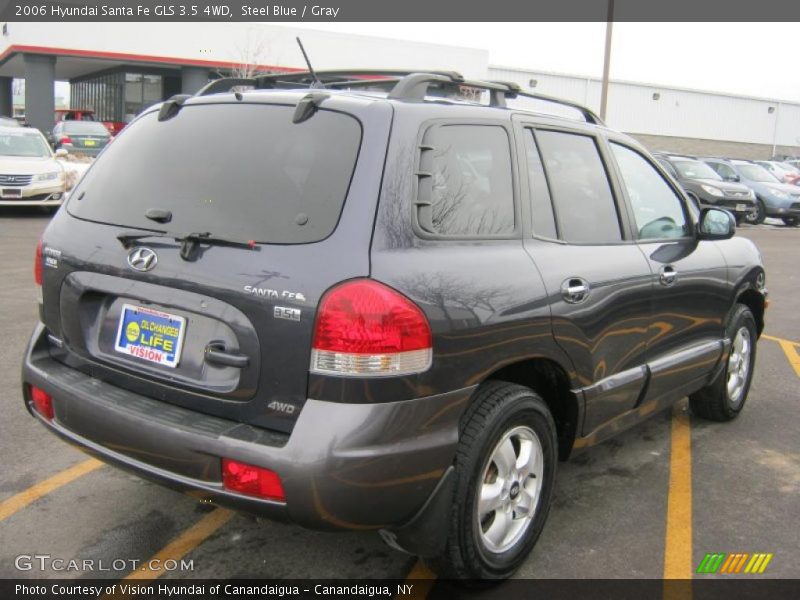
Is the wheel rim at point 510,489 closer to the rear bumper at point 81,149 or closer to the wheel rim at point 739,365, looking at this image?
A: the wheel rim at point 739,365

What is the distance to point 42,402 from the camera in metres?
3.20

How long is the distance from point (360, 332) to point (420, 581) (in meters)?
1.17

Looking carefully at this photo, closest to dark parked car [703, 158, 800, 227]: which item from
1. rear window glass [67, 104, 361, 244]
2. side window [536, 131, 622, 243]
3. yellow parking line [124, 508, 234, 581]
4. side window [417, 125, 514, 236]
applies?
side window [536, 131, 622, 243]

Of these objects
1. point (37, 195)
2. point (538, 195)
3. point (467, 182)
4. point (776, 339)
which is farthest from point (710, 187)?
point (467, 182)

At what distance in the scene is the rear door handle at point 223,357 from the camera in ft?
8.63

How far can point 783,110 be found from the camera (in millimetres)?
54594

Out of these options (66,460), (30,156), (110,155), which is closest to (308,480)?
(110,155)

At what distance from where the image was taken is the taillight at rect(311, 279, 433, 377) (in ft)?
8.20

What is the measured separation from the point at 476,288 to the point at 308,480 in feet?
2.85

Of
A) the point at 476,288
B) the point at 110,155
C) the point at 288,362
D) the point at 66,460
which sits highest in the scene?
the point at 110,155

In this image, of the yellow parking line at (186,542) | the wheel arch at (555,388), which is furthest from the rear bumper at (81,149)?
the wheel arch at (555,388)

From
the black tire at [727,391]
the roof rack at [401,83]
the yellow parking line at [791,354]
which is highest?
the roof rack at [401,83]

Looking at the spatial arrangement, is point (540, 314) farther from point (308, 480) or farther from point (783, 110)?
point (783, 110)

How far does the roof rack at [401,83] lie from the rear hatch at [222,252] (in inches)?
10.7
